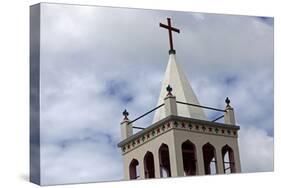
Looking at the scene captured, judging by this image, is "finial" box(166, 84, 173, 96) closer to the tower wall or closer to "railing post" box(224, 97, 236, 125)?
the tower wall

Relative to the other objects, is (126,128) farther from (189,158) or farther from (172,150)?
(189,158)

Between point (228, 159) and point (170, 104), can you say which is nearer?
point (170, 104)

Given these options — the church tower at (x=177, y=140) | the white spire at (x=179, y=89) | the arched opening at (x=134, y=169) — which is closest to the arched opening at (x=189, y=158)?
the church tower at (x=177, y=140)

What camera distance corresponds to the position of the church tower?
4.89 metres

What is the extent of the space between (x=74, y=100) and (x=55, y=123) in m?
0.22

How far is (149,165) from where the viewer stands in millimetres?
4934

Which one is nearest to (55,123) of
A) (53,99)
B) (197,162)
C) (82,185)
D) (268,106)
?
(53,99)

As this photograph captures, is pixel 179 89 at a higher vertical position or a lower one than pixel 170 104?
higher

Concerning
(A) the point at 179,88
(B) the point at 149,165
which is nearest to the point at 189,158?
(B) the point at 149,165

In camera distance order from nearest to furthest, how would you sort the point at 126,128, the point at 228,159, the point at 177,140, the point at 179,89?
the point at 126,128 < the point at 177,140 < the point at 179,89 < the point at 228,159

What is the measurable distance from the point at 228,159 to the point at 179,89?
0.69 m

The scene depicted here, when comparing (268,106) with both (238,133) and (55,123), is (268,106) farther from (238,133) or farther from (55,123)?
(55,123)

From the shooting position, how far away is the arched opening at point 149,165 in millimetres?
4910

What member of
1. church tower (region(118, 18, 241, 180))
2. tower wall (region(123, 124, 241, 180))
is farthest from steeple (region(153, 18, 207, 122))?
tower wall (region(123, 124, 241, 180))
